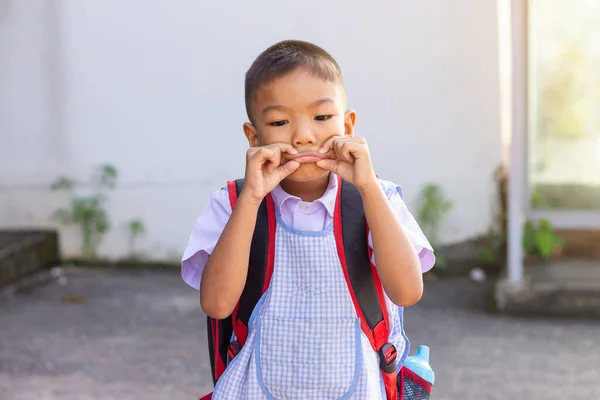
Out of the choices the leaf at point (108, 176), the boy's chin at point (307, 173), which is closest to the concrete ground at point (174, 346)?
the leaf at point (108, 176)

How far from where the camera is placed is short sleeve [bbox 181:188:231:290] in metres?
2.00

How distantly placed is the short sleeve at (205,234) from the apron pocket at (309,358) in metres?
0.26

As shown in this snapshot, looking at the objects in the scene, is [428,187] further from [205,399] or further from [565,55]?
[205,399]

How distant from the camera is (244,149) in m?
6.36

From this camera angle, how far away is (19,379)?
423 centimetres

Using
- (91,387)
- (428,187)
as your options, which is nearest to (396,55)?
(428,187)

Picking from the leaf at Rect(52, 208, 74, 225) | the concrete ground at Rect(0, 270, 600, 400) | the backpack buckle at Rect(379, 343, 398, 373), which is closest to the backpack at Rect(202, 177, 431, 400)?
the backpack buckle at Rect(379, 343, 398, 373)

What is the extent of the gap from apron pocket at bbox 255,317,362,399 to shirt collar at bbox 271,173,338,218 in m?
0.27

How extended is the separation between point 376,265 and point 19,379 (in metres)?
2.93

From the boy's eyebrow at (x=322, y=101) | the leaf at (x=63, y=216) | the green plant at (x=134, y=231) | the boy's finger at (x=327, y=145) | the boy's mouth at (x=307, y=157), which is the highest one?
the boy's eyebrow at (x=322, y=101)

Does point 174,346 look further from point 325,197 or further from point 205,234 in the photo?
point 325,197

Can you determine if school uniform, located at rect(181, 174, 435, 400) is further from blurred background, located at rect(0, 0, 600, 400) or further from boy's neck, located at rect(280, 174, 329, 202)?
blurred background, located at rect(0, 0, 600, 400)

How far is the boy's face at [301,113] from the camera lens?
1.89 m

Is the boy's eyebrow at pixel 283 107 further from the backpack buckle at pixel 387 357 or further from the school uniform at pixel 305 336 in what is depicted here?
the backpack buckle at pixel 387 357
